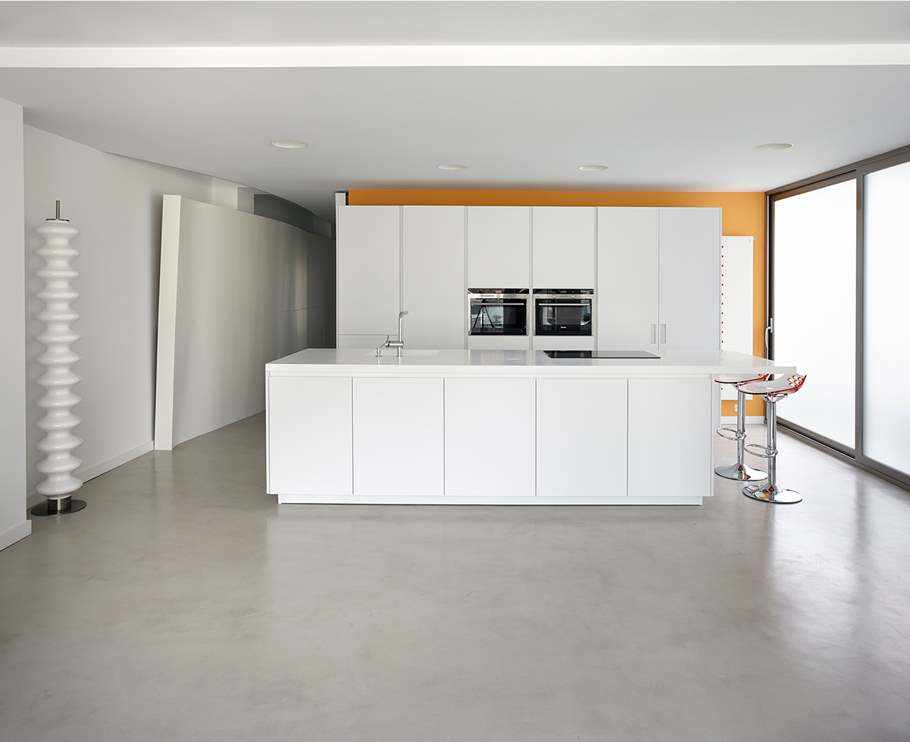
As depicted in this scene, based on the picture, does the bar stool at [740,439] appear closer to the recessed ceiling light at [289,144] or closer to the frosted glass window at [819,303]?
the frosted glass window at [819,303]

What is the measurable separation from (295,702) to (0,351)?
2812mm

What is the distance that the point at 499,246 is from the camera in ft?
24.4

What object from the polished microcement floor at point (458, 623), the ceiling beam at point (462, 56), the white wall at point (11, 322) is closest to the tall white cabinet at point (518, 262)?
the polished microcement floor at point (458, 623)

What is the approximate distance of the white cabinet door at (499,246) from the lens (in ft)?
24.3

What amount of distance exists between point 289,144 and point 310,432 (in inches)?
82.4

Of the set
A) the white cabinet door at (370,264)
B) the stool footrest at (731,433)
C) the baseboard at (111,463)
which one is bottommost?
the baseboard at (111,463)

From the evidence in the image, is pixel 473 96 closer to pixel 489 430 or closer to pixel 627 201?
pixel 489 430

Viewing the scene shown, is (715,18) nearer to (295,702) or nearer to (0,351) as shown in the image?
(295,702)

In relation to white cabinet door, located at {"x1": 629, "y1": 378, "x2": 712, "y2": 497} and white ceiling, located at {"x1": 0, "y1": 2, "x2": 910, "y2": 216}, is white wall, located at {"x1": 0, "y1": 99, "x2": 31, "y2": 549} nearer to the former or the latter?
white ceiling, located at {"x1": 0, "y1": 2, "x2": 910, "y2": 216}

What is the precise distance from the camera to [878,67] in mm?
3686

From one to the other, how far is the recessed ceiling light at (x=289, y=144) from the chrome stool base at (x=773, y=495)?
13.1ft

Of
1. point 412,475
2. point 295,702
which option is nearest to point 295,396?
point 412,475

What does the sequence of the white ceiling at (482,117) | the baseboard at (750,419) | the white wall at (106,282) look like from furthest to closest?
the baseboard at (750,419), the white wall at (106,282), the white ceiling at (482,117)

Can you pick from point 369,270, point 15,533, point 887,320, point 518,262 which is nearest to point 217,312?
point 369,270
